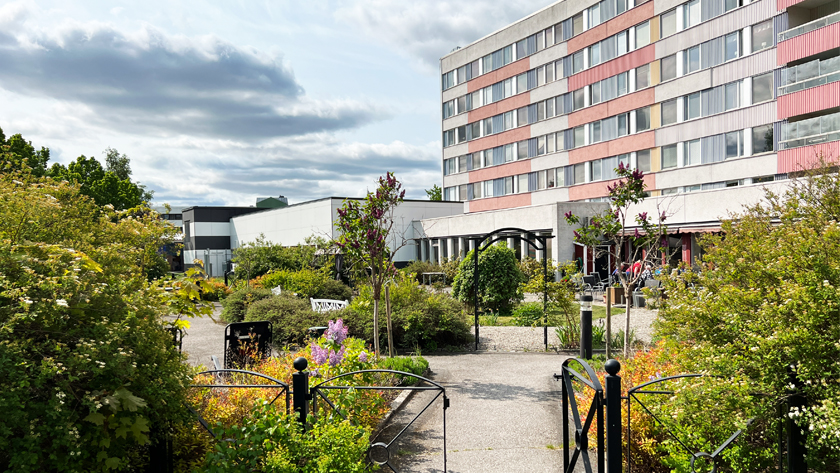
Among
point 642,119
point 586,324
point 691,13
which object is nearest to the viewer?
point 586,324

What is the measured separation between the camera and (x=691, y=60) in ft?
93.1

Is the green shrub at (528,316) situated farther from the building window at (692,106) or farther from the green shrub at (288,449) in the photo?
the building window at (692,106)

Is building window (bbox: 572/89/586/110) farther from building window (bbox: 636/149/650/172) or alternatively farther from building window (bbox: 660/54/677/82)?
building window (bbox: 660/54/677/82)

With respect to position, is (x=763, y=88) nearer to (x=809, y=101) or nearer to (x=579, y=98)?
(x=809, y=101)

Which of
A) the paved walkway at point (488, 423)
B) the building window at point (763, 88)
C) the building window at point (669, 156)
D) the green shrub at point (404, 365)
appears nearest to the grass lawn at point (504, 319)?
the paved walkway at point (488, 423)

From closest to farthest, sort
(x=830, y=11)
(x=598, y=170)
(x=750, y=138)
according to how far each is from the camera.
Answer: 1. (x=830, y=11)
2. (x=750, y=138)
3. (x=598, y=170)

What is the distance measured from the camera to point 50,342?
3.19 m

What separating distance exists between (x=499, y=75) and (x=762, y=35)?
18.8 metres

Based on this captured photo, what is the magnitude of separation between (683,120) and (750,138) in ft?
12.8

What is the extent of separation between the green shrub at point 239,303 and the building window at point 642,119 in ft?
78.6

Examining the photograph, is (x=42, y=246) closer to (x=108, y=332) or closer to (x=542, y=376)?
(x=108, y=332)

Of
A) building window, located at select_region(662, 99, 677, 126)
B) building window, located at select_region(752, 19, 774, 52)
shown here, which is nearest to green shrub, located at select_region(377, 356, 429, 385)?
building window, located at select_region(752, 19, 774, 52)

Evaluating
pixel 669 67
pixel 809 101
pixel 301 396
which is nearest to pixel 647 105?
pixel 669 67

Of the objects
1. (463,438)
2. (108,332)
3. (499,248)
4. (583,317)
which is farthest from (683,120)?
(108,332)
